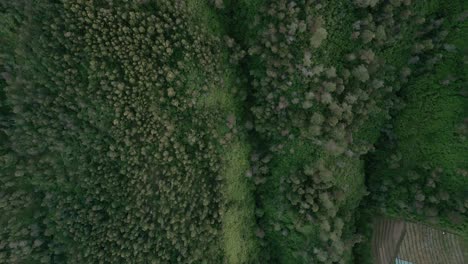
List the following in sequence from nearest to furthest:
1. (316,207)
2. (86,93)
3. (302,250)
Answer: (86,93) < (316,207) < (302,250)

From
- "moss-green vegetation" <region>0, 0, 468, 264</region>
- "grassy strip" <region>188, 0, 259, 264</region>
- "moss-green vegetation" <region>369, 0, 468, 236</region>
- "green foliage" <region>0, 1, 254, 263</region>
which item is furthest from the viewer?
"grassy strip" <region>188, 0, 259, 264</region>

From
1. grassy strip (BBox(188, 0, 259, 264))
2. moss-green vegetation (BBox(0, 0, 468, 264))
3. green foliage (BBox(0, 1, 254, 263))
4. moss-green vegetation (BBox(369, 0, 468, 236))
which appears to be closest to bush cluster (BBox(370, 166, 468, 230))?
moss-green vegetation (BBox(369, 0, 468, 236))

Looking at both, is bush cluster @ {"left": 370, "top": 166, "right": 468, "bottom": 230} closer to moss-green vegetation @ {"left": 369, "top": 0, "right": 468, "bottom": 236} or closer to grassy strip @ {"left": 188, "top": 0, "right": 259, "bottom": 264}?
moss-green vegetation @ {"left": 369, "top": 0, "right": 468, "bottom": 236}

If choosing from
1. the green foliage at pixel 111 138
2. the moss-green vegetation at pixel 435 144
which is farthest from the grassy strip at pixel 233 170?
the moss-green vegetation at pixel 435 144

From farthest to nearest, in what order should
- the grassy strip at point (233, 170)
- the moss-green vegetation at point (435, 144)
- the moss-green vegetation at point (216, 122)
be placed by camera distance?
the grassy strip at point (233, 170) → the moss-green vegetation at point (435, 144) → the moss-green vegetation at point (216, 122)

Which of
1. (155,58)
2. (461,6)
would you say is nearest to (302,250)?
(155,58)

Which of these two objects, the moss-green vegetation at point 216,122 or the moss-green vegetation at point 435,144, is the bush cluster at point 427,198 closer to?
the moss-green vegetation at point 435,144

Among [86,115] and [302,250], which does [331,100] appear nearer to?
[302,250]

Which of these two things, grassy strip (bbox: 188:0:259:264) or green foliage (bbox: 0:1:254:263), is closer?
green foliage (bbox: 0:1:254:263)

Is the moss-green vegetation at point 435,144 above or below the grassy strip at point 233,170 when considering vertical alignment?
above

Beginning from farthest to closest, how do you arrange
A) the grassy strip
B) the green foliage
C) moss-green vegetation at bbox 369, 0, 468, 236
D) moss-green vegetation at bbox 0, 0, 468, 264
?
the grassy strip, moss-green vegetation at bbox 369, 0, 468, 236, moss-green vegetation at bbox 0, 0, 468, 264, the green foliage

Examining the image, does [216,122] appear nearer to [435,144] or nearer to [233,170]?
[233,170]
